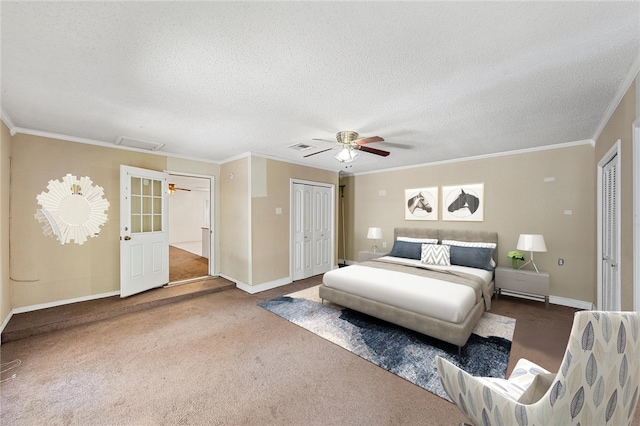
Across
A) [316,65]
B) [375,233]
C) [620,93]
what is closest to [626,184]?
[620,93]

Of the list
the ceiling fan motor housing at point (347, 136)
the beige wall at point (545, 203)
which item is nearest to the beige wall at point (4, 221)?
the ceiling fan motor housing at point (347, 136)

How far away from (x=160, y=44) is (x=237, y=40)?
1.63 feet

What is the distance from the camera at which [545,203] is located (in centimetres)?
395

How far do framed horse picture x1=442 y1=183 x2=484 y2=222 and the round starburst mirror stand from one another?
5867mm

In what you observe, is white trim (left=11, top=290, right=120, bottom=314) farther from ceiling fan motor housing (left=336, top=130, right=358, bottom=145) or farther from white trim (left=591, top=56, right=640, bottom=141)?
white trim (left=591, top=56, right=640, bottom=141)

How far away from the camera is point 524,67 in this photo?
1824 mm

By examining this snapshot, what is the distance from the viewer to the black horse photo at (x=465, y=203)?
4.57 m

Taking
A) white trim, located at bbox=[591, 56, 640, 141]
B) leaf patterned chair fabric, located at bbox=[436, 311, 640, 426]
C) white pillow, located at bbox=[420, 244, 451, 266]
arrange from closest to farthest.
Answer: leaf patterned chair fabric, located at bbox=[436, 311, 640, 426] → white trim, located at bbox=[591, 56, 640, 141] → white pillow, located at bbox=[420, 244, 451, 266]

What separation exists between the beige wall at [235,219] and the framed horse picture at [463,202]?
3.78 m

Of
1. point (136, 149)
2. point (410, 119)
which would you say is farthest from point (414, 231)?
point (136, 149)

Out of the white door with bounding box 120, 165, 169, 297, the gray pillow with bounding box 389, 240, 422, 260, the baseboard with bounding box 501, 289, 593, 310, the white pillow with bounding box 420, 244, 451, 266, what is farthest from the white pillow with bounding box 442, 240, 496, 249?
the white door with bounding box 120, 165, 169, 297

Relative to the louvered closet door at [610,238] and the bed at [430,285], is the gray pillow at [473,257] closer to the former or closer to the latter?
the bed at [430,285]

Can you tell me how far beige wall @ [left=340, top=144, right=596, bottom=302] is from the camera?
3.65 metres

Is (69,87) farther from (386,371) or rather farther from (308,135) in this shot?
(386,371)
